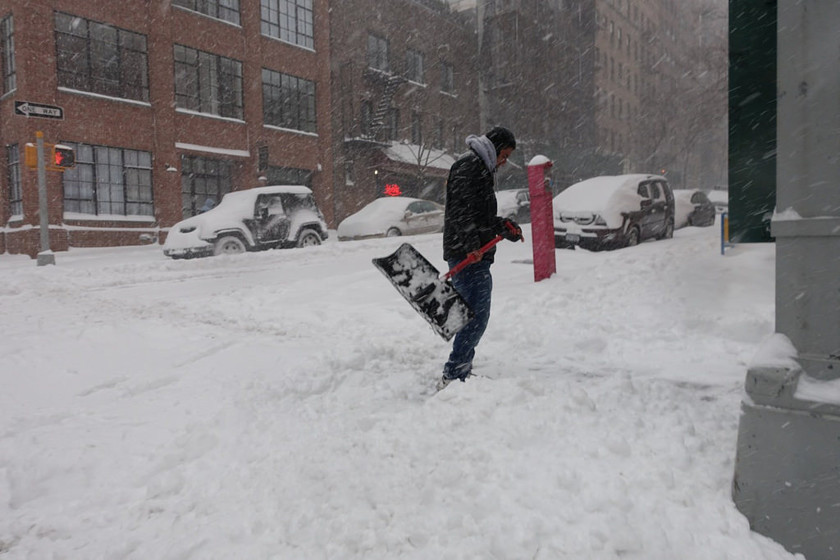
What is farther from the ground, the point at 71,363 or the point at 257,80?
the point at 257,80

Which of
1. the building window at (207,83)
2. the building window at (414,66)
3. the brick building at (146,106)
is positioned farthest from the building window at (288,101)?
the building window at (414,66)

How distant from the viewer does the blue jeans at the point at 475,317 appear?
4.13 m

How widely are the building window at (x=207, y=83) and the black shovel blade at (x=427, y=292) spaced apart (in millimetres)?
20077

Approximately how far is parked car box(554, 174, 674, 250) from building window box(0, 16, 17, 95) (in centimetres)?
1736

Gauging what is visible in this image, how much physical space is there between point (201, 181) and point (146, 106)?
11.0ft

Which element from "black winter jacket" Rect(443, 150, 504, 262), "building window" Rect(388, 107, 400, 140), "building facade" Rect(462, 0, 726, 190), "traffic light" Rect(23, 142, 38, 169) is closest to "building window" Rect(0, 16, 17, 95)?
"traffic light" Rect(23, 142, 38, 169)

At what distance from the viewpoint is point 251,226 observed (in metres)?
13.3

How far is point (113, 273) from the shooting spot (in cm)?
1091

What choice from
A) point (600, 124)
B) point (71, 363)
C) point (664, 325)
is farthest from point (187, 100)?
point (600, 124)

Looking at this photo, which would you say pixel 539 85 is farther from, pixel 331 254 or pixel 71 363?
pixel 71 363

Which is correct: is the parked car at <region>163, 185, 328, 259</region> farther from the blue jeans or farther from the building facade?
the building facade

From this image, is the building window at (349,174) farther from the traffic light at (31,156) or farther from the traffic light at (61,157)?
the traffic light at (31,156)

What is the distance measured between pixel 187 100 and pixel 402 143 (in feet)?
39.6

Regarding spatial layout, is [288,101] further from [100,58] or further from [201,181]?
[100,58]
